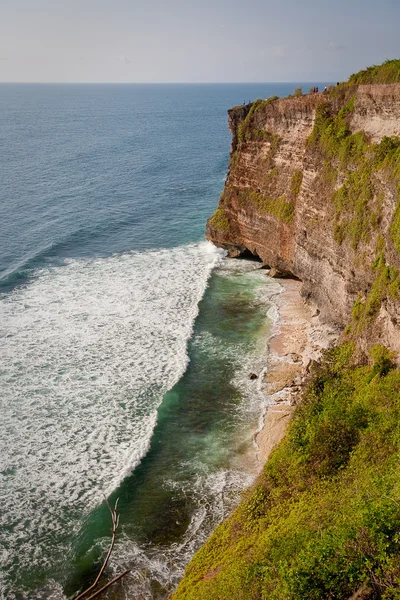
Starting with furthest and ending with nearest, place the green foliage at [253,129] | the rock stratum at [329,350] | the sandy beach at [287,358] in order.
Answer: the green foliage at [253,129]
the sandy beach at [287,358]
the rock stratum at [329,350]

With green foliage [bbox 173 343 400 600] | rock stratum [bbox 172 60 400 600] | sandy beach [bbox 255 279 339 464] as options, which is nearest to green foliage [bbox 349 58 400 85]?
rock stratum [bbox 172 60 400 600]

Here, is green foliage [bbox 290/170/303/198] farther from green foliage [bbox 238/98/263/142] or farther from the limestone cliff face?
green foliage [bbox 238/98/263/142]

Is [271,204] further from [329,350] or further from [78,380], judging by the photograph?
[78,380]

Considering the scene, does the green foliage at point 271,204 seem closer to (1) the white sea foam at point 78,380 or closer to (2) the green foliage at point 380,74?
(1) the white sea foam at point 78,380

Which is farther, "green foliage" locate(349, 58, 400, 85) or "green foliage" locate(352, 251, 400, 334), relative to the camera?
"green foliage" locate(349, 58, 400, 85)

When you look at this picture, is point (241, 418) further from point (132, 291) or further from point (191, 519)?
point (132, 291)

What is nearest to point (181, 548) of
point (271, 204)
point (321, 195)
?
point (321, 195)

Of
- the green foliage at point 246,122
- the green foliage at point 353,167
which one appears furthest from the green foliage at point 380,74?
the green foliage at point 246,122
